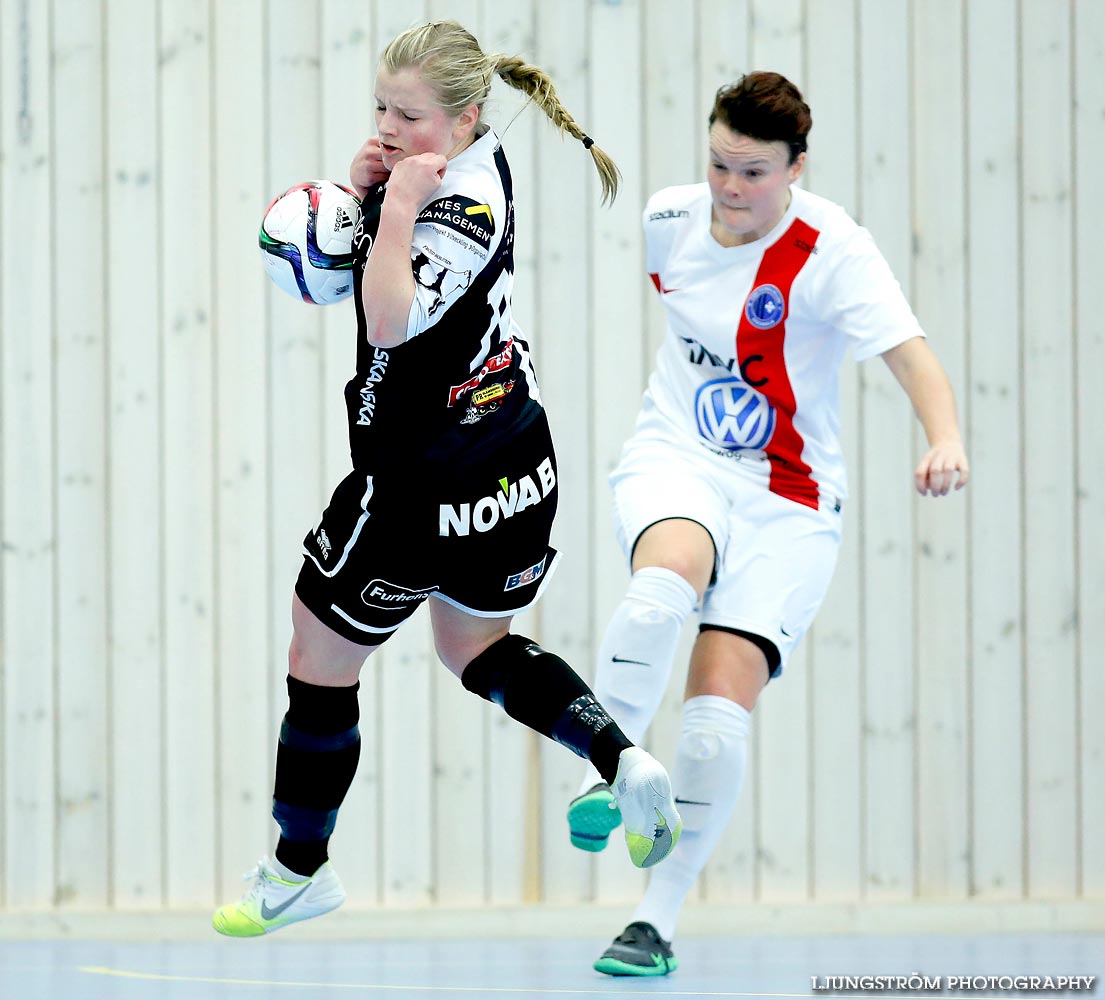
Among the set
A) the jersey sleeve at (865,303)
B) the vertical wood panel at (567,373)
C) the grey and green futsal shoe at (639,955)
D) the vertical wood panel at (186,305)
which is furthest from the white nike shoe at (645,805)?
the vertical wood panel at (186,305)

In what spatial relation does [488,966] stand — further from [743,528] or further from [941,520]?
[941,520]

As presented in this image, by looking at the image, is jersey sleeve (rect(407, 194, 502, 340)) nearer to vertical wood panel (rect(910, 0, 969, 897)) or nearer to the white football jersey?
the white football jersey

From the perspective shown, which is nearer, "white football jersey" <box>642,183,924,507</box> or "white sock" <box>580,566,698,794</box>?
"white sock" <box>580,566,698,794</box>

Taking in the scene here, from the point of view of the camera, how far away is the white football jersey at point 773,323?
3.17m

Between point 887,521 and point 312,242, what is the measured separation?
2696 mm

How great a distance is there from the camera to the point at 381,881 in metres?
4.65

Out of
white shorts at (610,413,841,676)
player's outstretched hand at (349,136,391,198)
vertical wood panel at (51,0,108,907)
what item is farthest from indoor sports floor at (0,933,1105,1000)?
player's outstretched hand at (349,136,391,198)

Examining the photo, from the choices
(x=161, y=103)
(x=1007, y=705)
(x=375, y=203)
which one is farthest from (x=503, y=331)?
(x=1007, y=705)

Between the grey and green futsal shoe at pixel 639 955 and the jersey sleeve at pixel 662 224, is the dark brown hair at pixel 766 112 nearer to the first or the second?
the jersey sleeve at pixel 662 224

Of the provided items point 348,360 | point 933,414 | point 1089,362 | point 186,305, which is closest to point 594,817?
point 933,414

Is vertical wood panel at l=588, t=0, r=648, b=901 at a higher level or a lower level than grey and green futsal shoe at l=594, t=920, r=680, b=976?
higher

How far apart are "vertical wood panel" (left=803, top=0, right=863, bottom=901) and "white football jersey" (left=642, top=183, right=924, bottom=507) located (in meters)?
1.43

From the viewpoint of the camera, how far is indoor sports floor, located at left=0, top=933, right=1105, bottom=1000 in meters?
3.19

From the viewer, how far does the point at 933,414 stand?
295 centimetres
